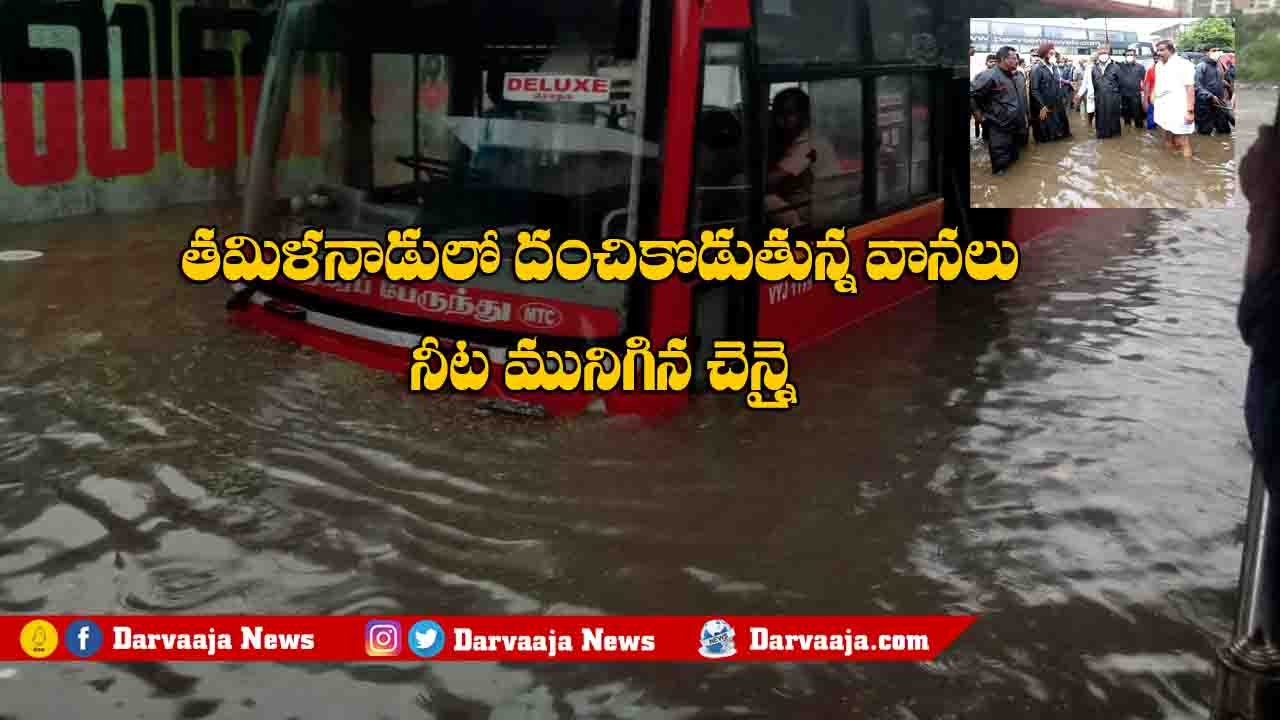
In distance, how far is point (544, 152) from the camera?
267 inches

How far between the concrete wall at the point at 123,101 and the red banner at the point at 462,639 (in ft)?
30.9

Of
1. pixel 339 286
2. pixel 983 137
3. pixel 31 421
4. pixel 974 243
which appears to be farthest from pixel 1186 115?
pixel 31 421

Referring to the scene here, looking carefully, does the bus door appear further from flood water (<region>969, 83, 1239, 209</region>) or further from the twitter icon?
flood water (<region>969, 83, 1239, 209</region>)

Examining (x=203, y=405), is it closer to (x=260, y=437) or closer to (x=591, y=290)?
(x=260, y=437)

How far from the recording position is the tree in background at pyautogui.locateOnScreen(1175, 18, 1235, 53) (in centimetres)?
1116

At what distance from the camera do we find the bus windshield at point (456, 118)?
661 centimetres

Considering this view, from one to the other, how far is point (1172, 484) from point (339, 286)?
421cm

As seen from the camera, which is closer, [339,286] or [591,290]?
[591,290]

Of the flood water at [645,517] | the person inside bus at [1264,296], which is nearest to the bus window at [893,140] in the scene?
the flood water at [645,517]

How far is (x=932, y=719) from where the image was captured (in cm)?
411

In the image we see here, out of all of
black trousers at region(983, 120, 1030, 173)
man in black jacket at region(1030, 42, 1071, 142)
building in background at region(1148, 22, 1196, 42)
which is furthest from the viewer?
man in black jacket at region(1030, 42, 1071, 142)

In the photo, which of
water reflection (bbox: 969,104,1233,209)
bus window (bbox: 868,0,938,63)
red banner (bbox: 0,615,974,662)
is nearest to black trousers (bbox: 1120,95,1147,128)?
water reflection (bbox: 969,104,1233,209)

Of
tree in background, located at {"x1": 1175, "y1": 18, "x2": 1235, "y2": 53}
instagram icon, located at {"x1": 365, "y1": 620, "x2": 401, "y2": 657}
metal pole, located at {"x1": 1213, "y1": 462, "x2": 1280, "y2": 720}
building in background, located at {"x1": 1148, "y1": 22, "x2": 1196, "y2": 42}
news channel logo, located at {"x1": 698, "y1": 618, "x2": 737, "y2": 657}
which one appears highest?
building in background, located at {"x1": 1148, "y1": 22, "x2": 1196, "y2": 42}

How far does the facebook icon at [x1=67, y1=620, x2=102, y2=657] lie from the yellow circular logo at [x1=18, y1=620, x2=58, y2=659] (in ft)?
0.16
